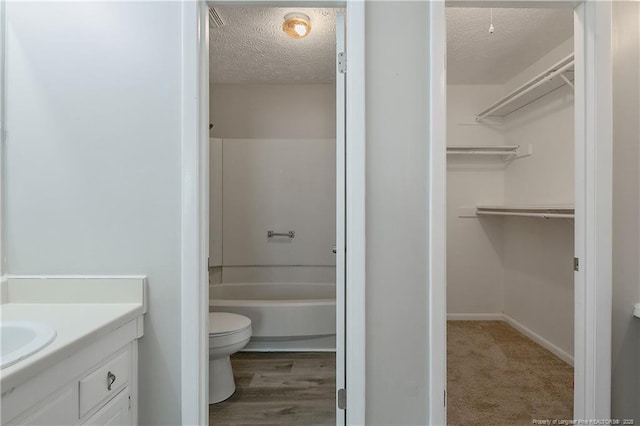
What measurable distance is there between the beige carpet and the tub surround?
1702mm

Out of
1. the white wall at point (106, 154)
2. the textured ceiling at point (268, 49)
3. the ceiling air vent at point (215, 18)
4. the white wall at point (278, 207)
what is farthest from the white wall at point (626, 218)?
the white wall at point (278, 207)

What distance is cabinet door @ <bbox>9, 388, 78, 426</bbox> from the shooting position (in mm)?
814

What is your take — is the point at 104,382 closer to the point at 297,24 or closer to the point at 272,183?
the point at 297,24

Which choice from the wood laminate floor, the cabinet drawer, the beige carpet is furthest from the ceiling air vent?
the beige carpet

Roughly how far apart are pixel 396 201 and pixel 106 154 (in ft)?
4.01

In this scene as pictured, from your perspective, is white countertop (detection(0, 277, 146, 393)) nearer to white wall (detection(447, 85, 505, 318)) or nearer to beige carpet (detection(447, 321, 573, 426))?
beige carpet (detection(447, 321, 573, 426))

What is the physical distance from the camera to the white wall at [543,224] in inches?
100

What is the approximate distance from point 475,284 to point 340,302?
2.62m

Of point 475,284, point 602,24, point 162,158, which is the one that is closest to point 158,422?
point 162,158

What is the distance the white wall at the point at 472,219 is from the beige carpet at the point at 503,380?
0.44m

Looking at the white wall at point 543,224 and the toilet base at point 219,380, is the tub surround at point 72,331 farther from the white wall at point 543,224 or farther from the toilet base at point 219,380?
the white wall at point 543,224

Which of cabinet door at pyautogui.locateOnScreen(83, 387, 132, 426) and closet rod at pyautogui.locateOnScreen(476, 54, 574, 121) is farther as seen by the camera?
closet rod at pyautogui.locateOnScreen(476, 54, 574, 121)

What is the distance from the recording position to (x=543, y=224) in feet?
9.30

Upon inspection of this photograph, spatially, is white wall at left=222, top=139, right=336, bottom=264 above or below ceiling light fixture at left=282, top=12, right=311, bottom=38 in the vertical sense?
below
